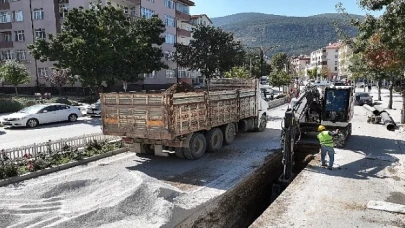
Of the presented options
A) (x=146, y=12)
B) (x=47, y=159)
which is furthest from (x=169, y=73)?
(x=47, y=159)

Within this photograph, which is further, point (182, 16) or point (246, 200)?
point (182, 16)

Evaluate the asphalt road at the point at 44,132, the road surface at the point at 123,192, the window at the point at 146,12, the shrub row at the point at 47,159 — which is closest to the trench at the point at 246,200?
the road surface at the point at 123,192

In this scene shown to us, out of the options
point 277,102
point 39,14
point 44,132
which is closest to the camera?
point 44,132

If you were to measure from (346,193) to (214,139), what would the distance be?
221 inches

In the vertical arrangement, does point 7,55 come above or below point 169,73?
above

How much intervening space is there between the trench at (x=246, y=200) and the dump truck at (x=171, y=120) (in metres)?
2.37

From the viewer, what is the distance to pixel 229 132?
582 inches

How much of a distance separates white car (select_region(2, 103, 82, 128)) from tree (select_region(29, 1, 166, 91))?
3797 mm

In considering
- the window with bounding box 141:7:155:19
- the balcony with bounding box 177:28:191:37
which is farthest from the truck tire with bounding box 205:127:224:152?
the balcony with bounding box 177:28:191:37

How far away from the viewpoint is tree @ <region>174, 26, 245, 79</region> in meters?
37.7

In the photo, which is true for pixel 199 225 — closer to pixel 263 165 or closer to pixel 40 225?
pixel 40 225

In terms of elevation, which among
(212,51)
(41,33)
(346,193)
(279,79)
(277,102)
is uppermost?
(41,33)

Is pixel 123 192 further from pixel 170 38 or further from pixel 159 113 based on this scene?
pixel 170 38

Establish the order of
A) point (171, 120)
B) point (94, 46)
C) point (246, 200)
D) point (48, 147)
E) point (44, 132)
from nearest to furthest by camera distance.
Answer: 1. point (246, 200)
2. point (171, 120)
3. point (48, 147)
4. point (44, 132)
5. point (94, 46)
